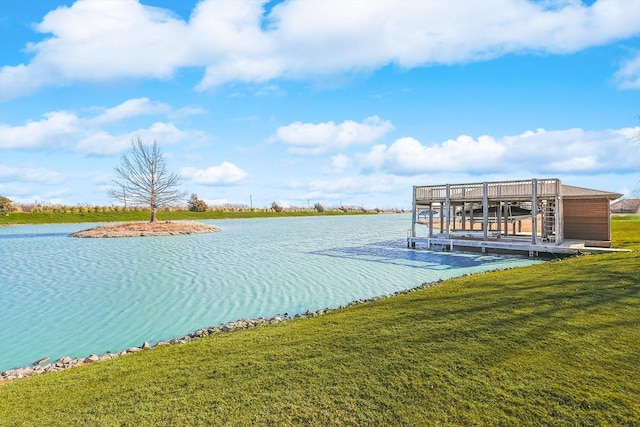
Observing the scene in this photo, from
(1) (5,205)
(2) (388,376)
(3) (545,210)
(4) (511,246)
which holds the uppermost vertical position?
(1) (5,205)

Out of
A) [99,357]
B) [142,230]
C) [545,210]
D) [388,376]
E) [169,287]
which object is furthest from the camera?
[142,230]

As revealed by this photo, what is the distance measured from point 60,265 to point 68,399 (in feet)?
51.0

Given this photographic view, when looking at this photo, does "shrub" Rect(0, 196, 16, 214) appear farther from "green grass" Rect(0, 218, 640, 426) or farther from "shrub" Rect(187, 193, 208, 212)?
"green grass" Rect(0, 218, 640, 426)

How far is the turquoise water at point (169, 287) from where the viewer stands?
7.96 m

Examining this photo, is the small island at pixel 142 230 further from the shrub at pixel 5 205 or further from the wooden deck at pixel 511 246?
the shrub at pixel 5 205

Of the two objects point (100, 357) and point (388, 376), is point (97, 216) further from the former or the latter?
point (388, 376)

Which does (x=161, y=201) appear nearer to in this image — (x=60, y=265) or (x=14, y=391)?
(x=60, y=265)

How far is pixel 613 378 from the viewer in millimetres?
3779

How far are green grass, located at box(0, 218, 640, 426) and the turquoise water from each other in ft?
9.64

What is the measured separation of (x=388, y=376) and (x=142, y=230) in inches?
1355

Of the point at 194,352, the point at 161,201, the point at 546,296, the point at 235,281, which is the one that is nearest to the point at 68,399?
the point at 194,352

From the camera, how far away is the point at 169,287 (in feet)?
40.3

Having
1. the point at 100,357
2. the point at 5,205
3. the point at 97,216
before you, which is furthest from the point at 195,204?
the point at 100,357

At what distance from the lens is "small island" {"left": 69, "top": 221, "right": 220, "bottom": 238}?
105ft
